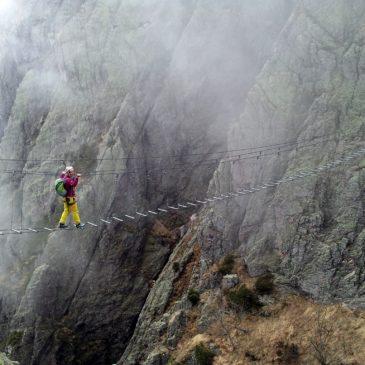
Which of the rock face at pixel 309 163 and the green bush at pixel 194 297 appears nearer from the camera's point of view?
the rock face at pixel 309 163

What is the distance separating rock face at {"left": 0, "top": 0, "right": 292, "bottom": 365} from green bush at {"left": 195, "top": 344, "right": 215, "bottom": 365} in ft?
25.2

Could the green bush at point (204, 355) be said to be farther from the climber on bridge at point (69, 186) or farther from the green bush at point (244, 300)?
the climber on bridge at point (69, 186)

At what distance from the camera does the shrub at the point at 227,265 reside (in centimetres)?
2698

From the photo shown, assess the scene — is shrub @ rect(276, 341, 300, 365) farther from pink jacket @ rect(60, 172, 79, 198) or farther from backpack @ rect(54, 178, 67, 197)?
backpack @ rect(54, 178, 67, 197)

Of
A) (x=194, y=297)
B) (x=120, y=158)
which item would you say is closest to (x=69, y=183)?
(x=194, y=297)

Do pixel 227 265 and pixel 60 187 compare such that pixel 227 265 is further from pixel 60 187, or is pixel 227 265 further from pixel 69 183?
pixel 60 187

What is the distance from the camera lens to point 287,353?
Answer: 70.3 feet

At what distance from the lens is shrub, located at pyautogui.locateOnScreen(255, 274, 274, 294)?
2436 centimetres

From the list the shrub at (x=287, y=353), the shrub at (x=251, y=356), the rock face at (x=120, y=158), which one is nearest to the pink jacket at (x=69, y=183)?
the shrub at (x=251, y=356)

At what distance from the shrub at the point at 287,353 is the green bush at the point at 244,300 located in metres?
2.86

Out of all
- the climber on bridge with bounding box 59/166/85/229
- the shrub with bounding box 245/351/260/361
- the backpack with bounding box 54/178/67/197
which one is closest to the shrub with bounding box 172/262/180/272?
the shrub with bounding box 245/351/260/361

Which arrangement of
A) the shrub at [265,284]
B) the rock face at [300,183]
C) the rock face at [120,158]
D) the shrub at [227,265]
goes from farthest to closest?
the rock face at [120,158] < the shrub at [227,265] < the shrub at [265,284] < the rock face at [300,183]

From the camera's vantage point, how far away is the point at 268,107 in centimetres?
2872

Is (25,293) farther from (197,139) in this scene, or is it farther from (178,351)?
(197,139)
